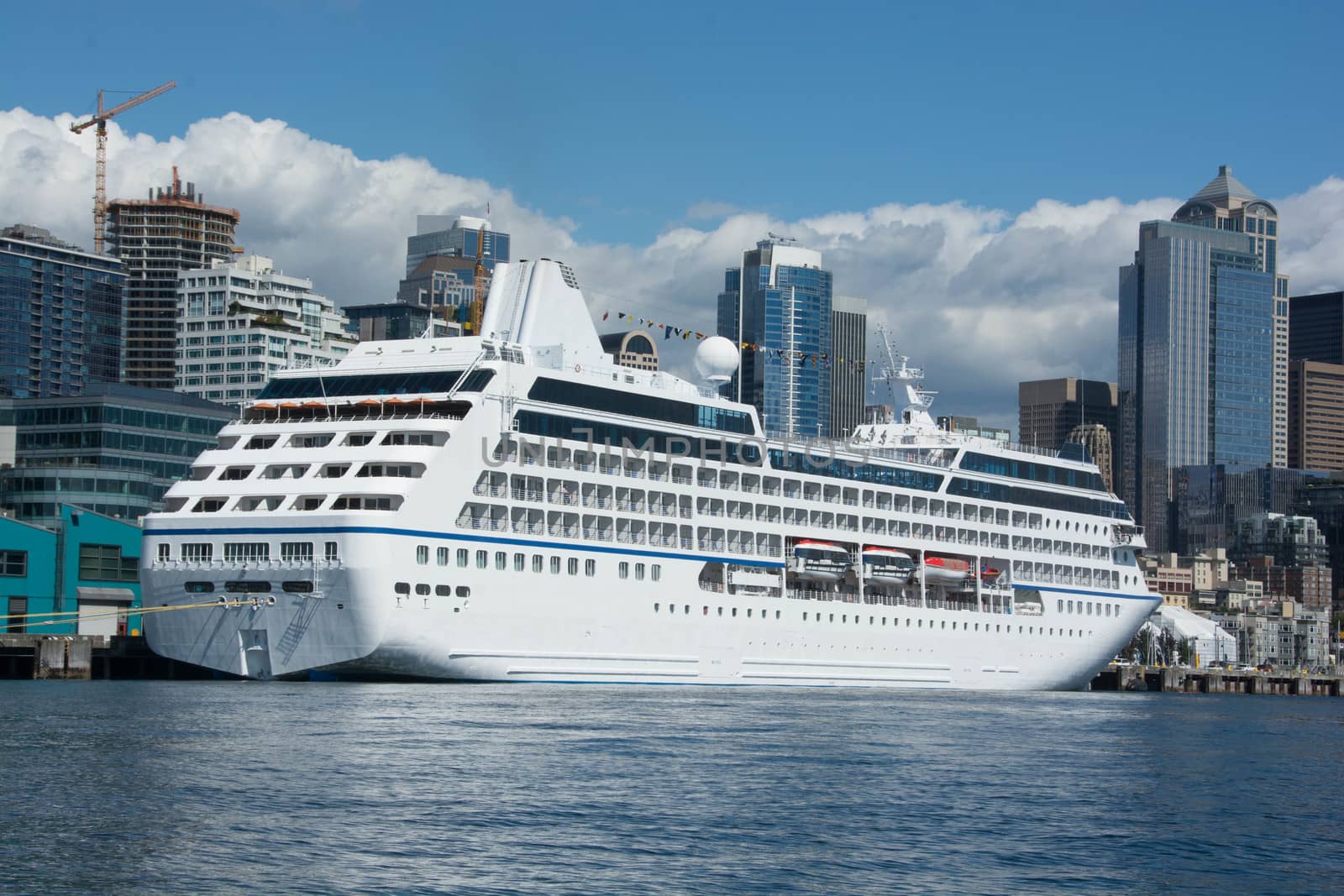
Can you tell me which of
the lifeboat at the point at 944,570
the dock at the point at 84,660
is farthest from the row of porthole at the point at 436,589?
the lifeboat at the point at 944,570

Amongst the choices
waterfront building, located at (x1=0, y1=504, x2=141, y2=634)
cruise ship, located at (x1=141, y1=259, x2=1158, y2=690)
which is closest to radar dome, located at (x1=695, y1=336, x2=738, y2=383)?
cruise ship, located at (x1=141, y1=259, x2=1158, y2=690)

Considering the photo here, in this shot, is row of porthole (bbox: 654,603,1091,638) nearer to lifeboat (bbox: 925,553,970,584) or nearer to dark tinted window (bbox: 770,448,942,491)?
lifeboat (bbox: 925,553,970,584)

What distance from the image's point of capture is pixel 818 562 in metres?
69.8

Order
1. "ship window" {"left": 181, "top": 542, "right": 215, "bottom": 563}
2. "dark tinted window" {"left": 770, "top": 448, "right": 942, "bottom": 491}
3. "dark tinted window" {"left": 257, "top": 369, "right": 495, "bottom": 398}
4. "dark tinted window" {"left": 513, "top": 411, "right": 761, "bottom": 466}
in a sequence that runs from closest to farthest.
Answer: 1. "ship window" {"left": 181, "top": 542, "right": 215, "bottom": 563}
2. "dark tinted window" {"left": 257, "top": 369, "right": 495, "bottom": 398}
3. "dark tinted window" {"left": 513, "top": 411, "right": 761, "bottom": 466}
4. "dark tinted window" {"left": 770, "top": 448, "right": 942, "bottom": 491}

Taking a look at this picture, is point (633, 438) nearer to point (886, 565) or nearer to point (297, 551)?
point (297, 551)

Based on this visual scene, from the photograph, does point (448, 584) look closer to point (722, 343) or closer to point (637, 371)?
point (637, 371)

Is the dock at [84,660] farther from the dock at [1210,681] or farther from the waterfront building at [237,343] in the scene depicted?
the waterfront building at [237,343]

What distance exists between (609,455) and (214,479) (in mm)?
13828

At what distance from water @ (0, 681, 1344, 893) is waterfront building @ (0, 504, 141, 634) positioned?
2275cm

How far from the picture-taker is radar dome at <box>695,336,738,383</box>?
2840 inches

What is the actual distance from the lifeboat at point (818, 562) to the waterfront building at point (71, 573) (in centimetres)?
2870

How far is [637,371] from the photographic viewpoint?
2549 inches

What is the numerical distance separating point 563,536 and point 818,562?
14.7 m

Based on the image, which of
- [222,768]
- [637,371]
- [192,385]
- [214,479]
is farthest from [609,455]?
[192,385]
